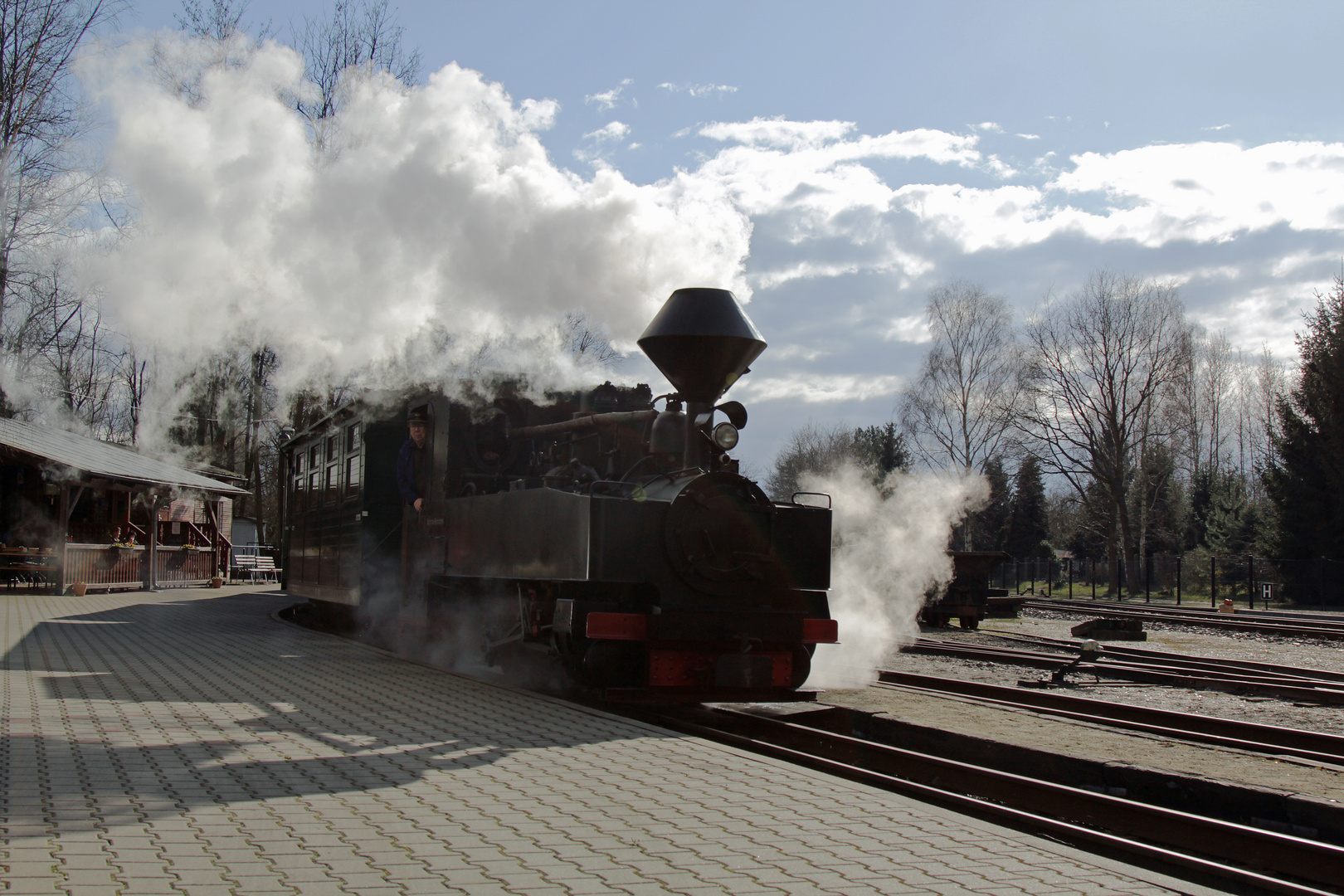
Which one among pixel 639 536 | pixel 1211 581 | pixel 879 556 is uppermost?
pixel 639 536

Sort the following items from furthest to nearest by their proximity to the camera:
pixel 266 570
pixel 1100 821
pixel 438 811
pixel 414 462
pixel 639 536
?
pixel 266 570 → pixel 414 462 → pixel 639 536 → pixel 1100 821 → pixel 438 811

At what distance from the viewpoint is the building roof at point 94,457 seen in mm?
18234

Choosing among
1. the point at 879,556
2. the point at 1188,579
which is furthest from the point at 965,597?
the point at 1188,579

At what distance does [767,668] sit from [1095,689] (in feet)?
12.8

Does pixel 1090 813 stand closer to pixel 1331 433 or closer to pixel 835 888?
pixel 835 888

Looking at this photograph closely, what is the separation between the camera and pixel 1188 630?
672 inches

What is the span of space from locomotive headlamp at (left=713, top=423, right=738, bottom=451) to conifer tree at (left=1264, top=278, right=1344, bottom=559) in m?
26.1

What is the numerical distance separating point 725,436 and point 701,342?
2.29ft

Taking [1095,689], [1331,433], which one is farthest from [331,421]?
[1331,433]

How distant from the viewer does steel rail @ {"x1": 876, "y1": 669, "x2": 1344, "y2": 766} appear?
625cm

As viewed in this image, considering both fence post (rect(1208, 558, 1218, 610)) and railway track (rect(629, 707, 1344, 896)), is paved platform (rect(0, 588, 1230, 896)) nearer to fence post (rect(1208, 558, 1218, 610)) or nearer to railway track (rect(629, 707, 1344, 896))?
railway track (rect(629, 707, 1344, 896))

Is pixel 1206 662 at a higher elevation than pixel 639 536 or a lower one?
lower

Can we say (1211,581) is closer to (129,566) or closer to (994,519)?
(994,519)

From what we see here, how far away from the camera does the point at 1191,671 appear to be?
9.81 metres
